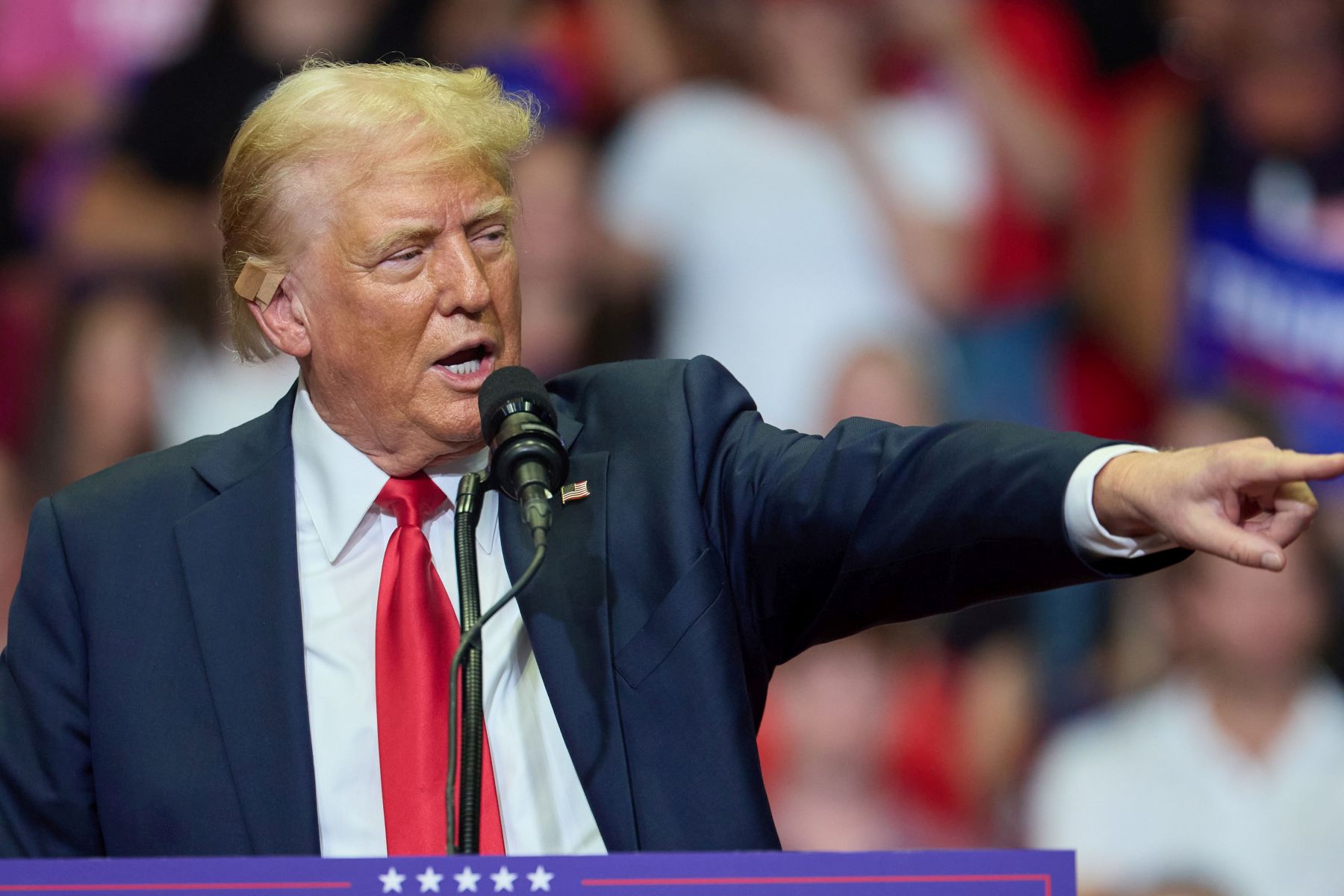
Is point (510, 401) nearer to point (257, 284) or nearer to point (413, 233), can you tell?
point (413, 233)

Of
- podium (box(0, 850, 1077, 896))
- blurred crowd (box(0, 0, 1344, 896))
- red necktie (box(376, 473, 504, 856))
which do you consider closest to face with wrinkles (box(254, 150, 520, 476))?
red necktie (box(376, 473, 504, 856))

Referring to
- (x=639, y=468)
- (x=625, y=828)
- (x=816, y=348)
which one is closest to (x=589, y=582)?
(x=639, y=468)

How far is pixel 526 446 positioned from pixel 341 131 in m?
0.61

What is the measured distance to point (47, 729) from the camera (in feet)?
5.46

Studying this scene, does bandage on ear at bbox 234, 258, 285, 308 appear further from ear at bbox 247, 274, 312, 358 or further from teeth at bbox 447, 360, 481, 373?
teeth at bbox 447, 360, 481, 373

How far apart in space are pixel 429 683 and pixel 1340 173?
126 inches

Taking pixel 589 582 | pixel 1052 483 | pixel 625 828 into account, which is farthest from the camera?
pixel 589 582

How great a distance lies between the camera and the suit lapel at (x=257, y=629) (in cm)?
158

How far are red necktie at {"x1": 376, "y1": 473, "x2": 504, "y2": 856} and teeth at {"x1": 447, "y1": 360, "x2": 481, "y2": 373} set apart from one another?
0.15m

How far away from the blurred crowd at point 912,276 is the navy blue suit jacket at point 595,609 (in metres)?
2.14

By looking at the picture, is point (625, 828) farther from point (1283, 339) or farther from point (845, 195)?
point (1283, 339)

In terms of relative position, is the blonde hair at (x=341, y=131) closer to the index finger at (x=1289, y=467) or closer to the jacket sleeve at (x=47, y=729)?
the jacket sleeve at (x=47, y=729)

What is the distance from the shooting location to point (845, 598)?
166 cm

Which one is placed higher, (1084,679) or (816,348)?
(816,348)
